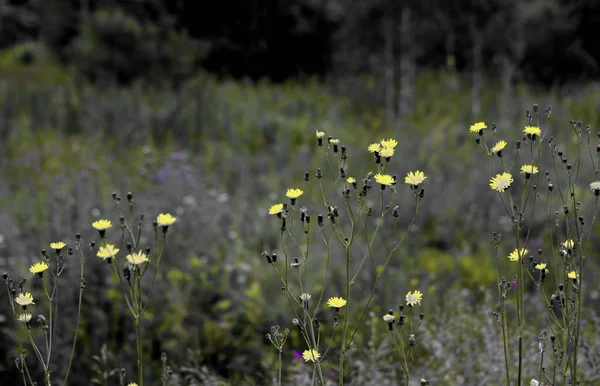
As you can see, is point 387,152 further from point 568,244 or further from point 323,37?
point 323,37

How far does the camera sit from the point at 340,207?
5027 mm

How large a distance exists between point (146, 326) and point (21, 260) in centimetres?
80

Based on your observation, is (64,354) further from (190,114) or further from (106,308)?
(190,114)

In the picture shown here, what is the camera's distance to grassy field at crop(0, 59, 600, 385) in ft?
9.30

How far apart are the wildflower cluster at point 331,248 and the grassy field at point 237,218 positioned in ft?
0.35

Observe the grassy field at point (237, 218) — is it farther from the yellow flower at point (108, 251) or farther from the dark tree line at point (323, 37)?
the dark tree line at point (323, 37)

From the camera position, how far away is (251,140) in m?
7.41

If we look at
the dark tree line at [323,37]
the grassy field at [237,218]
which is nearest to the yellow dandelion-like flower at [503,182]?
the grassy field at [237,218]

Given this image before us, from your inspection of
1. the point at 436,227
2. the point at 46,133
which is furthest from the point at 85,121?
the point at 436,227

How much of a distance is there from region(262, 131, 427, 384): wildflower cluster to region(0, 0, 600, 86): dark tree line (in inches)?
195

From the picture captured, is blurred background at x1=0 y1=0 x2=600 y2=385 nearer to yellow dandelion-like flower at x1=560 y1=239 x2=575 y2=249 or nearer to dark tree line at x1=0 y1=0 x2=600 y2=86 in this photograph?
dark tree line at x1=0 y1=0 x2=600 y2=86

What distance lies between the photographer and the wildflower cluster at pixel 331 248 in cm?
146

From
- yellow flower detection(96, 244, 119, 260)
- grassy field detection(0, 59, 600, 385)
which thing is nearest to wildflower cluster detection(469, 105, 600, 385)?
grassy field detection(0, 59, 600, 385)

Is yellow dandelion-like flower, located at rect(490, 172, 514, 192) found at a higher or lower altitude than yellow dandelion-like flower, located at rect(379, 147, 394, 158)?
lower
